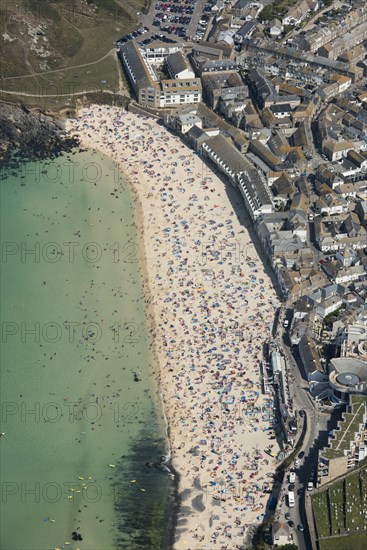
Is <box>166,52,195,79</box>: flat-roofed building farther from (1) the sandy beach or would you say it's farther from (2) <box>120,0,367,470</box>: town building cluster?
(1) the sandy beach

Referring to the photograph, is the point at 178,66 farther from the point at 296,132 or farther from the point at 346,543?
the point at 346,543

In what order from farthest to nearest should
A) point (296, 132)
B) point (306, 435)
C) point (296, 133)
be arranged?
1. point (296, 132)
2. point (296, 133)
3. point (306, 435)

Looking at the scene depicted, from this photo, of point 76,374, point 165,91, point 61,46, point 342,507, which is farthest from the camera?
point 61,46

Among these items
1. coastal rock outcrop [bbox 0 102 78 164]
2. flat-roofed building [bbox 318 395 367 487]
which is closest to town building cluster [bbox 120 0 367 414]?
flat-roofed building [bbox 318 395 367 487]

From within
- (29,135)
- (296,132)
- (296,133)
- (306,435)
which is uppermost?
(29,135)

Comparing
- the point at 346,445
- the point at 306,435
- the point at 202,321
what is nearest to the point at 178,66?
the point at 202,321

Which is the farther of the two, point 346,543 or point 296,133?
point 296,133

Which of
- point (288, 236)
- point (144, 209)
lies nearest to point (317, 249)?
point (288, 236)

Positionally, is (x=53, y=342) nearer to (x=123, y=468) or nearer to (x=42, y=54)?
(x=123, y=468)
